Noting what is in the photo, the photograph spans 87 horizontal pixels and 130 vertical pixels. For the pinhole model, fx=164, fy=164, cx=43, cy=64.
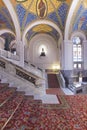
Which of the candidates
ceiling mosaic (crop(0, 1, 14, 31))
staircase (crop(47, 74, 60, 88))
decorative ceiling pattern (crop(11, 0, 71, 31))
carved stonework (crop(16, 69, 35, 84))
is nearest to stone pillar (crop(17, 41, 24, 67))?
decorative ceiling pattern (crop(11, 0, 71, 31))

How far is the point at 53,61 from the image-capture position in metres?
21.3

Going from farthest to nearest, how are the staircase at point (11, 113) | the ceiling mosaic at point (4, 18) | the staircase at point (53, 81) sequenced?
the staircase at point (53, 81) < the ceiling mosaic at point (4, 18) < the staircase at point (11, 113)

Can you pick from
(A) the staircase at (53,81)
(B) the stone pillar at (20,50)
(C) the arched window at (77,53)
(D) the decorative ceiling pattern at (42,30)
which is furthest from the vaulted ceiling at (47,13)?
(A) the staircase at (53,81)

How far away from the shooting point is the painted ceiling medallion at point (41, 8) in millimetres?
12702

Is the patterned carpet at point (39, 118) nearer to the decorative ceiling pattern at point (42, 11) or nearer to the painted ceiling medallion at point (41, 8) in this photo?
the decorative ceiling pattern at point (42, 11)

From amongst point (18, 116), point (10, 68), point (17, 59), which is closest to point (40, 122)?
point (18, 116)

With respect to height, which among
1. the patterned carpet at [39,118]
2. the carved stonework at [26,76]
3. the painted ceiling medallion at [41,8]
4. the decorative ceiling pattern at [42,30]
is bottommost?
the patterned carpet at [39,118]

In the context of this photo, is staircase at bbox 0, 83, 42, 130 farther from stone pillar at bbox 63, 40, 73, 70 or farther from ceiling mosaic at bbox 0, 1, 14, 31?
stone pillar at bbox 63, 40, 73, 70

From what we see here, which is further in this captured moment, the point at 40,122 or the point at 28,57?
the point at 28,57

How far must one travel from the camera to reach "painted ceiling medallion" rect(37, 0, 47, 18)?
12.7 metres

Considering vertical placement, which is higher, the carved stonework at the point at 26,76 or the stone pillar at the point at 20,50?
the stone pillar at the point at 20,50

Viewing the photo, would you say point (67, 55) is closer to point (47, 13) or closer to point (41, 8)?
point (47, 13)

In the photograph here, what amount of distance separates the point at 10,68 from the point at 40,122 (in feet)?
11.0

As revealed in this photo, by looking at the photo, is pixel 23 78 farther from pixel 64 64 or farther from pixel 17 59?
pixel 64 64
